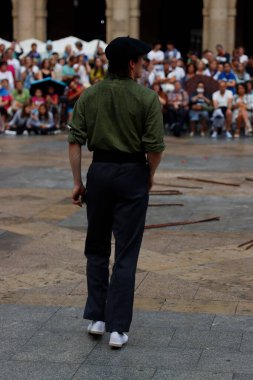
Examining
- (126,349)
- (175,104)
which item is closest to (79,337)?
(126,349)

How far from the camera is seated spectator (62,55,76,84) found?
2281cm

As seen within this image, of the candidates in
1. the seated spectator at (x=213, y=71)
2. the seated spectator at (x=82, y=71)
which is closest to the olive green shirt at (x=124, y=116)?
the seated spectator at (x=213, y=71)

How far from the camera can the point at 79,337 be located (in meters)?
5.79

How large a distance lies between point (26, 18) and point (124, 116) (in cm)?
2802

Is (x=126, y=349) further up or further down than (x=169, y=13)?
further down

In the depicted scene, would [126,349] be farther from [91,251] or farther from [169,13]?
[169,13]

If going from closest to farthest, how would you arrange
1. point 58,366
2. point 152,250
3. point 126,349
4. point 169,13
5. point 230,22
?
point 58,366 < point 126,349 < point 152,250 < point 230,22 < point 169,13

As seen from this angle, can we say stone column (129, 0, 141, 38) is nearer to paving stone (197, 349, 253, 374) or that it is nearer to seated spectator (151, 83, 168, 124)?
seated spectator (151, 83, 168, 124)

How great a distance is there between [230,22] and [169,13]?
29.8 feet

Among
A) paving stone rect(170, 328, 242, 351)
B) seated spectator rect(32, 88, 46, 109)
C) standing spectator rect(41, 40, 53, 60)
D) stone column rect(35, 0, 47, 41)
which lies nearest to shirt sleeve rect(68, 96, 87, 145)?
paving stone rect(170, 328, 242, 351)

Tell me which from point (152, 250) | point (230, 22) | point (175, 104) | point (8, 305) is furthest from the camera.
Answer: point (230, 22)

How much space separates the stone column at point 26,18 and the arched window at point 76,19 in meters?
5.10

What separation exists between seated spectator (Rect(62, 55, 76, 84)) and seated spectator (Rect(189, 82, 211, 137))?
11.0 feet

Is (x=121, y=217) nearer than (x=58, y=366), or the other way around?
(x=58, y=366)
